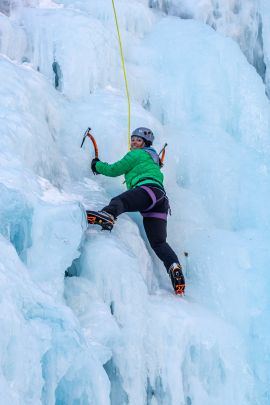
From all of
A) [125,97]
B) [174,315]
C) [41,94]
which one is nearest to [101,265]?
[174,315]

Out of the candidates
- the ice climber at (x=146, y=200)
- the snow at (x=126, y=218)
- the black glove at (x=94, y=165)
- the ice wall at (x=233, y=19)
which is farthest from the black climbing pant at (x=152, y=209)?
the ice wall at (x=233, y=19)

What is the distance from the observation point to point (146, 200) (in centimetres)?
352

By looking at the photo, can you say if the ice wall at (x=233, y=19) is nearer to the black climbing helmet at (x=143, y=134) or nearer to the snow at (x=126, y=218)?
the snow at (x=126, y=218)

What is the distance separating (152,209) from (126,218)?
20 centimetres

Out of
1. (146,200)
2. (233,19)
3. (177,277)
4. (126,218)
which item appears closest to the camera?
(177,277)

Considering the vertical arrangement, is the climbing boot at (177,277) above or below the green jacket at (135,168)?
below

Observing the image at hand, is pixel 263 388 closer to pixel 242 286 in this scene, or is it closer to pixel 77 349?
pixel 242 286

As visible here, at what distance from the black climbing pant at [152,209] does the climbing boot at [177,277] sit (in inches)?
1.5

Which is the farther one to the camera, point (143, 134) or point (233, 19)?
point (233, 19)

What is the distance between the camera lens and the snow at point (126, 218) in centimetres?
219

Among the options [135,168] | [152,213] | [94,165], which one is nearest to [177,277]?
[152,213]

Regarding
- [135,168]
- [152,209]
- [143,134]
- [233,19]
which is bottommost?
[152,209]

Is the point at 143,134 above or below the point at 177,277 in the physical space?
above

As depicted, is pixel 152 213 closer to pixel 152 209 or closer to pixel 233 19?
pixel 152 209
